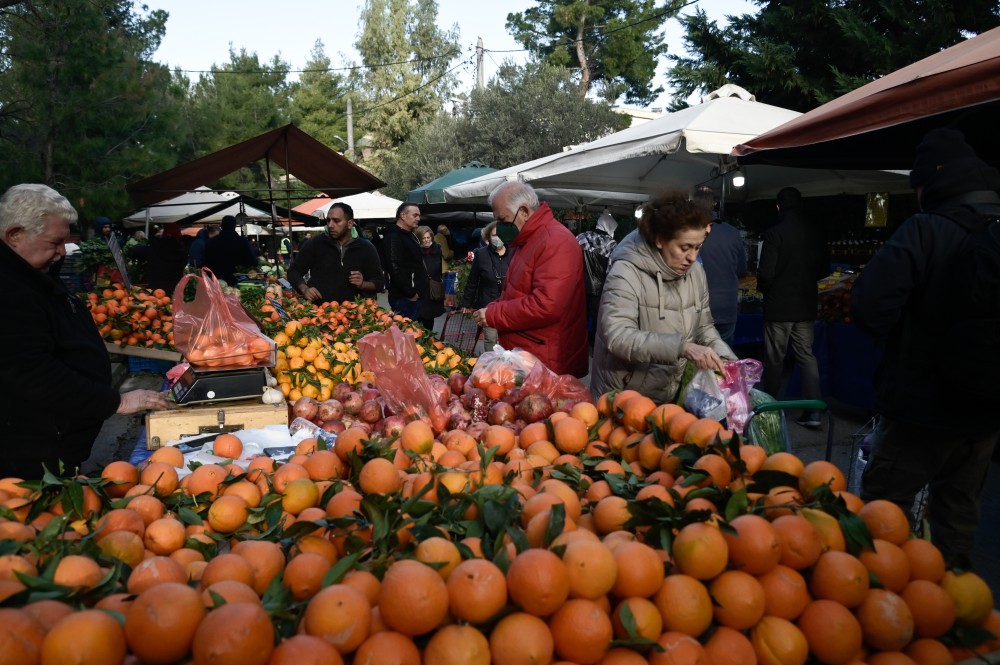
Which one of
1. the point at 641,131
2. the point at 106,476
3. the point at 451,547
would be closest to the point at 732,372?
the point at 451,547

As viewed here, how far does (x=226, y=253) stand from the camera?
31.7 ft

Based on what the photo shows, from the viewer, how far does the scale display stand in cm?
300

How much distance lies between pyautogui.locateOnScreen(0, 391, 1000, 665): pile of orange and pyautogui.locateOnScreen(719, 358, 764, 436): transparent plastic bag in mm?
808

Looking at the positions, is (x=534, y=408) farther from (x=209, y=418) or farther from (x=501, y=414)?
(x=209, y=418)

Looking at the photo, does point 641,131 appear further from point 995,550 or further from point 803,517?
point 803,517

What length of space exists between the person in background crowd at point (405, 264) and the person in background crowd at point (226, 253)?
3.30 meters

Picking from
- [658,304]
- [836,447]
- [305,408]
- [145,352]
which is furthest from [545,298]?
[145,352]

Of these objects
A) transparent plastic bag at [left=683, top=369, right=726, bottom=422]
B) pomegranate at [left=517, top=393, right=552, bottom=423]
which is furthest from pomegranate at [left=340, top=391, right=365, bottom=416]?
transparent plastic bag at [left=683, top=369, right=726, bottom=422]

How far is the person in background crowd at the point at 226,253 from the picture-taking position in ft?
31.4

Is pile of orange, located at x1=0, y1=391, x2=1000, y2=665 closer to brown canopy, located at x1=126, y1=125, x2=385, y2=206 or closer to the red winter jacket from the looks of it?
the red winter jacket

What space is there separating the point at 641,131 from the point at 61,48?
9.61 m

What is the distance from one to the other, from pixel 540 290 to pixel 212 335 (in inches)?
64.5

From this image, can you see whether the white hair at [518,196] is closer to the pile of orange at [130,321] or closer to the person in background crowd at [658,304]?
the person in background crowd at [658,304]

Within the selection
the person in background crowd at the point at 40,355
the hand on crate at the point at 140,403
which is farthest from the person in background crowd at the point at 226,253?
the person in background crowd at the point at 40,355
